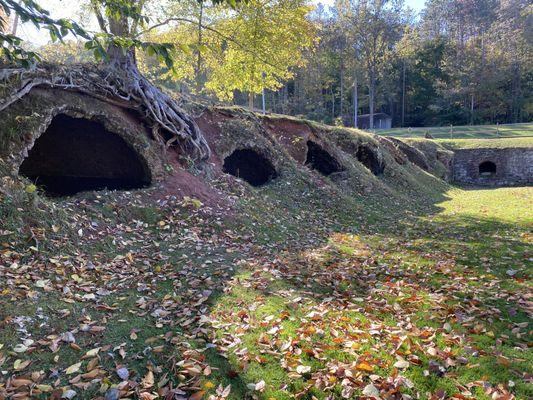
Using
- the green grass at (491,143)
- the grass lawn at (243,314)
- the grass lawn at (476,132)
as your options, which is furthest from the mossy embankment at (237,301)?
the grass lawn at (476,132)

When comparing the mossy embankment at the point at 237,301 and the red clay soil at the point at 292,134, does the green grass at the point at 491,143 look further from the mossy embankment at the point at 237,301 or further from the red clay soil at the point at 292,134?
the mossy embankment at the point at 237,301

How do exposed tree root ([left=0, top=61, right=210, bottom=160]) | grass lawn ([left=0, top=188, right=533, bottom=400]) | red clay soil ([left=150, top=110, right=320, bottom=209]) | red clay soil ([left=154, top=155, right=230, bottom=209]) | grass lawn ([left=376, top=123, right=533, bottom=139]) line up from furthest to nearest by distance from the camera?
grass lawn ([left=376, top=123, right=533, bottom=139]) → red clay soil ([left=150, top=110, right=320, bottom=209]) → red clay soil ([left=154, top=155, right=230, bottom=209]) → exposed tree root ([left=0, top=61, right=210, bottom=160]) → grass lawn ([left=0, top=188, right=533, bottom=400])

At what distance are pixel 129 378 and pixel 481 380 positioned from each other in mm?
3423

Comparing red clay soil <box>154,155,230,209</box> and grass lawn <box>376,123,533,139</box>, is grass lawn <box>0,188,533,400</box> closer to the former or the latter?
red clay soil <box>154,155,230,209</box>

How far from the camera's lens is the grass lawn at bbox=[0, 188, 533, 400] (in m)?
3.73

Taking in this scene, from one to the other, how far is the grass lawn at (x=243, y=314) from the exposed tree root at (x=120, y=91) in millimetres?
2832

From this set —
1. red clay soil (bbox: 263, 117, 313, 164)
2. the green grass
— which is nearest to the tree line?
the green grass

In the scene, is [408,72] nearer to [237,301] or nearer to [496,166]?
[496,166]

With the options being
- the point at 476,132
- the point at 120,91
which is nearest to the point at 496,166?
the point at 476,132

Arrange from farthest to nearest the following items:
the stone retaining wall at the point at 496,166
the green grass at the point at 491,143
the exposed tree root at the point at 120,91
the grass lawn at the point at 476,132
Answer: the grass lawn at the point at 476,132 < the green grass at the point at 491,143 < the stone retaining wall at the point at 496,166 < the exposed tree root at the point at 120,91

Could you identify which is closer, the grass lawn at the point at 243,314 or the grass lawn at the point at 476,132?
the grass lawn at the point at 243,314

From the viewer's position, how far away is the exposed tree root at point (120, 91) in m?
8.02

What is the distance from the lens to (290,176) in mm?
14367

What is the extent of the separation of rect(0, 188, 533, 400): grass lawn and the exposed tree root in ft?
9.29
